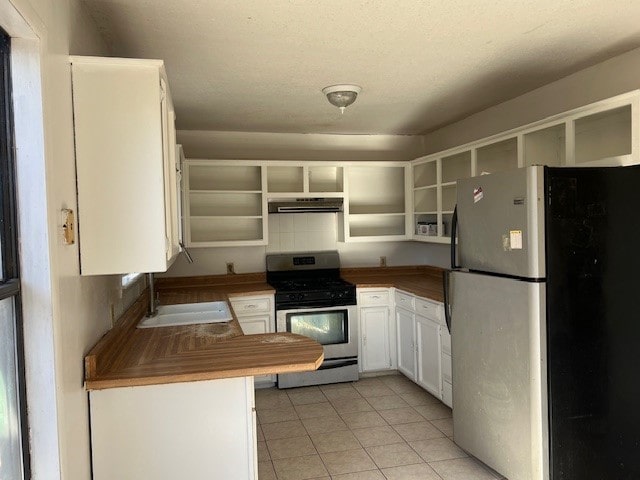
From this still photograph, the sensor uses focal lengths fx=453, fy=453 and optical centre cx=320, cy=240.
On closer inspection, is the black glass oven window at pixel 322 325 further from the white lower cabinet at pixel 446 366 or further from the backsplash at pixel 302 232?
the white lower cabinet at pixel 446 366

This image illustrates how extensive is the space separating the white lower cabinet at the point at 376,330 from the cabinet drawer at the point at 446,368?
2.84 ft

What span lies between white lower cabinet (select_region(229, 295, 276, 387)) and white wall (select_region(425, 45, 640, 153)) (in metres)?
2.35

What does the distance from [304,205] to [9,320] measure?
3185 mm

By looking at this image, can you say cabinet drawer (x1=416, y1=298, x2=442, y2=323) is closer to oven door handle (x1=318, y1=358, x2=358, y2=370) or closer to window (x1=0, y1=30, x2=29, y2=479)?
oven door handle (x1=318, y1=358, x2=358, y2=370)

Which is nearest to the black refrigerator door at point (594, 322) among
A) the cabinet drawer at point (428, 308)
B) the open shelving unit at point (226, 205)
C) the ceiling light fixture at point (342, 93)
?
the cabinet drawer at point (428, 308)

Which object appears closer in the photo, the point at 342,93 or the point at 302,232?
the point at 342,93

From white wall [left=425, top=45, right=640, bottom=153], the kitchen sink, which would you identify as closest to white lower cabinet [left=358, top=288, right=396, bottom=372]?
the kitchen sink

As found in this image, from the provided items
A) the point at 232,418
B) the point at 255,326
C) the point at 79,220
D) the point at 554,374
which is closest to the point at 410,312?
the point at 255,326

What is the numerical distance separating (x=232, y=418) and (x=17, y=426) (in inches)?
32.2

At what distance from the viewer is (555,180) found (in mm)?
2146

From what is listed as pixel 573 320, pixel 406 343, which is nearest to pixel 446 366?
pixel 406 343

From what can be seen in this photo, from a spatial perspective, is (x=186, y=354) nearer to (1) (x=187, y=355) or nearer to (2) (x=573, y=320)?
(1) (x=187, y=355)

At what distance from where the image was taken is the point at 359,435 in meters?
3.12

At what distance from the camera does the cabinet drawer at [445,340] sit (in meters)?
3.32
